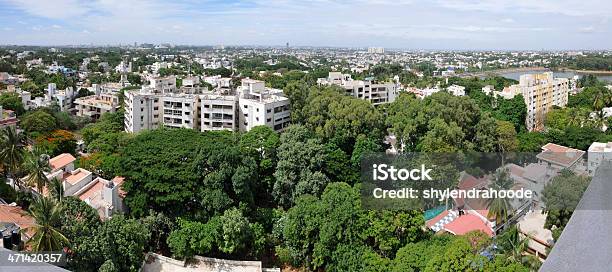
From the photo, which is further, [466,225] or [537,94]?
[537,94]

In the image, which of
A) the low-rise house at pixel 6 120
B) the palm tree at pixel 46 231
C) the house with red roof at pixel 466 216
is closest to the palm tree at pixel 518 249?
the house with red roof at pixel 466 216

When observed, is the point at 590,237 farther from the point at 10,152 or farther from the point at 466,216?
the point at 10,152

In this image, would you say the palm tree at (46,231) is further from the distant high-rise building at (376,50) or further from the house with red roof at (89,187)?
the distant high-rise building at (376,50)

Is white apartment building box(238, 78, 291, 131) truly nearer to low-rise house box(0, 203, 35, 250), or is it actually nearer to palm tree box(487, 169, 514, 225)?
low-rise house box(0, 203, 35, 250)

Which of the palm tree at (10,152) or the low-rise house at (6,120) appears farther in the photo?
the low-rise house at (6,120)

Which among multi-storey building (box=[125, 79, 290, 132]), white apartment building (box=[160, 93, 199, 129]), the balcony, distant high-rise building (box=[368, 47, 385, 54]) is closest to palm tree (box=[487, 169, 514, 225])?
the balcony

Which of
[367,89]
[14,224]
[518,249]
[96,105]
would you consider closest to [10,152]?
[14,224]
